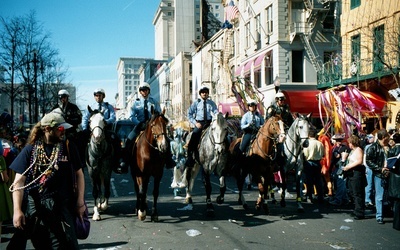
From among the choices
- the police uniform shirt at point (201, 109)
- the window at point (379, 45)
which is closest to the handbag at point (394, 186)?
the police uniform shirt at point (201, 109)

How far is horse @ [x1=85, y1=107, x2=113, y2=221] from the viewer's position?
10109 mm

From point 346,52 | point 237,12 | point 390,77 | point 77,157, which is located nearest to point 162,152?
point 77,157

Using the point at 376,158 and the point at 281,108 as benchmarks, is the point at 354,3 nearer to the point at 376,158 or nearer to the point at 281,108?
the point at 281,108

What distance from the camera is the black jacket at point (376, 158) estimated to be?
33.6 ft

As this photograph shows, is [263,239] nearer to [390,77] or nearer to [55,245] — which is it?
[55,245]

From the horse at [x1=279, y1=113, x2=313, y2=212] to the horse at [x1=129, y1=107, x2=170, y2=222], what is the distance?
355 centimetres

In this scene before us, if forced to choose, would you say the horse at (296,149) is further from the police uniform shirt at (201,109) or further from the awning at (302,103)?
the awning at (302,103)

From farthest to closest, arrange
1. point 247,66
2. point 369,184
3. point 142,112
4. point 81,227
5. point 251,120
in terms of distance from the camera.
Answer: point 247,66 < point 251,120 < point 369,184 < point 142,112 < point 81,227

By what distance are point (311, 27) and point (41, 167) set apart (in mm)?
30969

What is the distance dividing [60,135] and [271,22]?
1264 inches

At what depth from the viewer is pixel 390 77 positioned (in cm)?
2208

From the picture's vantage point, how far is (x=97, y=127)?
33.0ft

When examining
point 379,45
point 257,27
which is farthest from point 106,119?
point 257,27

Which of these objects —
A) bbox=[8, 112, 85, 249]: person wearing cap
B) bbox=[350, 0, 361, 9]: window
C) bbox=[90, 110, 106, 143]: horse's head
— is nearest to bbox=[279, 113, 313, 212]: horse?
bbox=[90, 110, 106, 143]: horse's head
